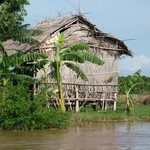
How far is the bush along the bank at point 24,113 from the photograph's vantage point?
13867mm

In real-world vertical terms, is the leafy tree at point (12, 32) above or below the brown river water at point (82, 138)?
above

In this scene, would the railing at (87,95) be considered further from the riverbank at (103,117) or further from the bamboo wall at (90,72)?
the riverbank at (103,117)

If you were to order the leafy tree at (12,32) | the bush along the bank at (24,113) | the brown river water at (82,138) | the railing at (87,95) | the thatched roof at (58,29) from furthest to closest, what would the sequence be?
the railing at (87,95) → the thatched roof at (58,29) → the leafy tree at (12,32) → the bush along the bank at (24,113) → the brown river water at (82,138)

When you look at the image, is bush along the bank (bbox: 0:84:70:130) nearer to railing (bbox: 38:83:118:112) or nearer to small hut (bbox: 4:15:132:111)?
small hut (bbox: 4:15:132:111)

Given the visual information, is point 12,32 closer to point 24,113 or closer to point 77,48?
point 77,48

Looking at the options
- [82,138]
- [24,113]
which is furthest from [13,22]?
[82,138]

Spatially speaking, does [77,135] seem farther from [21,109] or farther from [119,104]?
[119,104]

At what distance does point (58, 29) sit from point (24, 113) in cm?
699

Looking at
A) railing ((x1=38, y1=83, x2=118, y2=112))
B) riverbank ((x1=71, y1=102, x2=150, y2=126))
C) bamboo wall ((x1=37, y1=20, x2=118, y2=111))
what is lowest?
riverbank ((x1=71, y1=102, x2=150, y2=126))

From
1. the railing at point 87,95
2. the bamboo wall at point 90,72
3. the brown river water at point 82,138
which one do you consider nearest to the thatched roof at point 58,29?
the bamboo wall at point 90,72

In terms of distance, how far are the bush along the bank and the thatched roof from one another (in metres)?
4.64

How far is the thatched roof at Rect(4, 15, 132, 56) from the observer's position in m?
19.4

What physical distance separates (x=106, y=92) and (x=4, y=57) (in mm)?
7684

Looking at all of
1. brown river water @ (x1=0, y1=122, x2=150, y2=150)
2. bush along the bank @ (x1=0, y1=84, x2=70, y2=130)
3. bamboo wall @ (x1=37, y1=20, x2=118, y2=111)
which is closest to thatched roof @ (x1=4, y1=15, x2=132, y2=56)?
bamboo wall @ (x1=37, y1=20, x2=118, y2=111)
